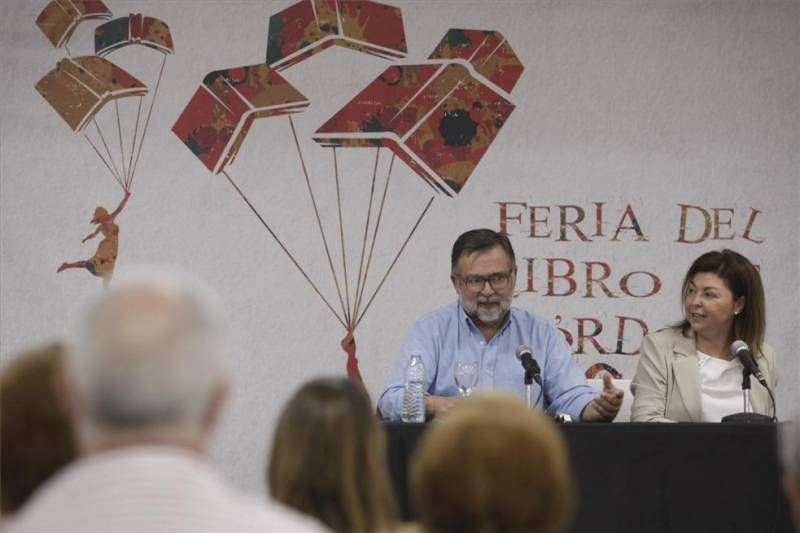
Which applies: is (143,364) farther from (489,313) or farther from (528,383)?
(489,313)

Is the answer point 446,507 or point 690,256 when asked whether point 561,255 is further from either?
point 446,507

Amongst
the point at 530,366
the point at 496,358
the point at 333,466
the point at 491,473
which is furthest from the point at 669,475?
the point at 491,473

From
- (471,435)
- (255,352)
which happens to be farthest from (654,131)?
(471,435)

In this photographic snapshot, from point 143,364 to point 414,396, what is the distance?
2959mm

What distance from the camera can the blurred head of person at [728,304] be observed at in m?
4.30

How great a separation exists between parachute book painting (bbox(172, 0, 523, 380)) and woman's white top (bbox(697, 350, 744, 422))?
1546 millimetres

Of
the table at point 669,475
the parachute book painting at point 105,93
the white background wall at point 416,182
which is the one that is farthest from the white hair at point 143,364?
the parachute book painting at point 105,93

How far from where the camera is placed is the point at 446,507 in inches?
53.1

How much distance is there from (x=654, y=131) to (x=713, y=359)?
1480mm

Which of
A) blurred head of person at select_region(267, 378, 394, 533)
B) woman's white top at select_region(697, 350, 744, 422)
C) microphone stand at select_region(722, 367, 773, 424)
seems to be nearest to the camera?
blurred head of person at select_region(267, 378, 394, 533)

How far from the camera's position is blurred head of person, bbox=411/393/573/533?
133 cm

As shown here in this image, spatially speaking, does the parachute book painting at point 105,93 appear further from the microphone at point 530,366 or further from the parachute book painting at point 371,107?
the microphone at point 530,366

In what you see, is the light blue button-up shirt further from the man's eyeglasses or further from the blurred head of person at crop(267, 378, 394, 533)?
the blurred head of person at crop(267, 378, 394, 533)

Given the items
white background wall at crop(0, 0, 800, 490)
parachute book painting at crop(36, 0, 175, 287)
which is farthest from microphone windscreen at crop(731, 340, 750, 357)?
parachute book painting at crop(36, 0, 175, 287)
